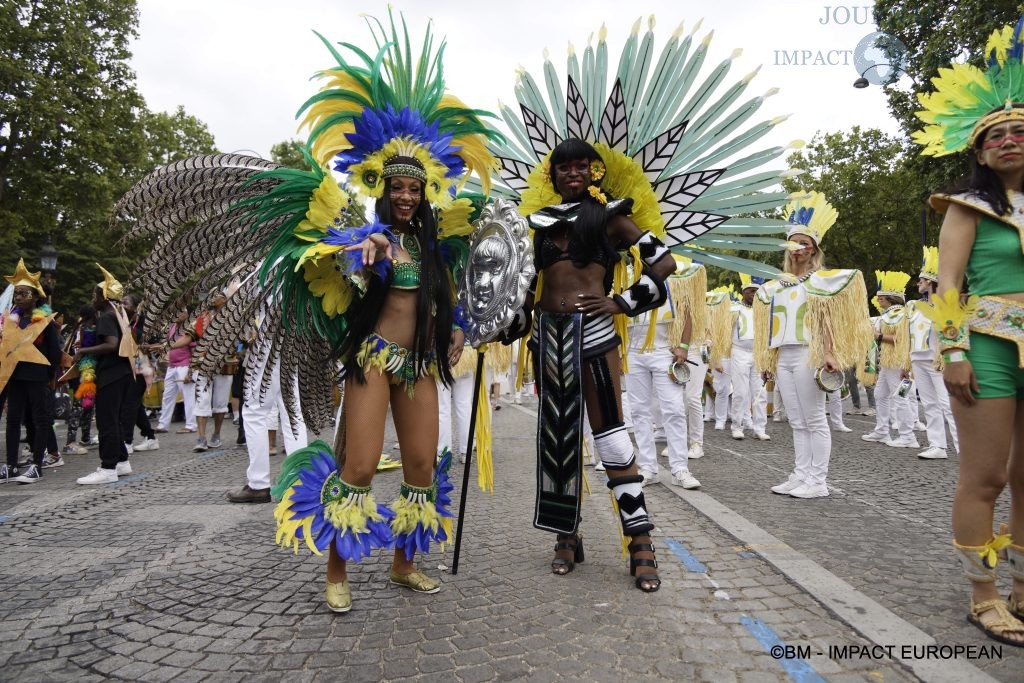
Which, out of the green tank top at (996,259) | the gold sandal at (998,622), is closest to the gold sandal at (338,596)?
the gold sandal at (998,622)

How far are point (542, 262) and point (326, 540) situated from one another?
196cm

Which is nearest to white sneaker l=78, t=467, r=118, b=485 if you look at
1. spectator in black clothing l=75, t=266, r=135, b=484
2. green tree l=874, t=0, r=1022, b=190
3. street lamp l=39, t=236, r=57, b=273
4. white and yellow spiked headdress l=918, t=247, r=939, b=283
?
spectator in black clothing l=75, t=266, r=135, b=484

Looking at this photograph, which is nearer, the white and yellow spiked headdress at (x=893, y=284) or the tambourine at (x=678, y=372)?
the tambourine at (x=678, y=372)

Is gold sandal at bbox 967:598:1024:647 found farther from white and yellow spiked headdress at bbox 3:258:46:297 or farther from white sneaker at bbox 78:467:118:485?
white and yellow spiked headdress at bbox 3:258:46:297

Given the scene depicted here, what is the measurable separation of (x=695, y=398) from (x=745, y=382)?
3140 millimetres

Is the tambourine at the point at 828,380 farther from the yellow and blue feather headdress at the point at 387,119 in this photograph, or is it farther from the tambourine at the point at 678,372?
the yellow and blue feather headdress at the point at 387,119

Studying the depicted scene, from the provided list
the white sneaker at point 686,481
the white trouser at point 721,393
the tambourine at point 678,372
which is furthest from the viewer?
the white trouser at point 721,393

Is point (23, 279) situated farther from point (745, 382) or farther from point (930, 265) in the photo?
point (930, 265)

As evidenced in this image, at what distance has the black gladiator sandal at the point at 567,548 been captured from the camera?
338cm

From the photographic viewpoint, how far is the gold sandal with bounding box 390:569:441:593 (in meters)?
3.16

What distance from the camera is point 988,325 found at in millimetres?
2695

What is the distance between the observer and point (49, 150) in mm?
20234

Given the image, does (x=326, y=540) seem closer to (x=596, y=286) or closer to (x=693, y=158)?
(x=596, y=286)

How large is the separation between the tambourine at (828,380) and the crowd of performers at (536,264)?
231 centimetres
